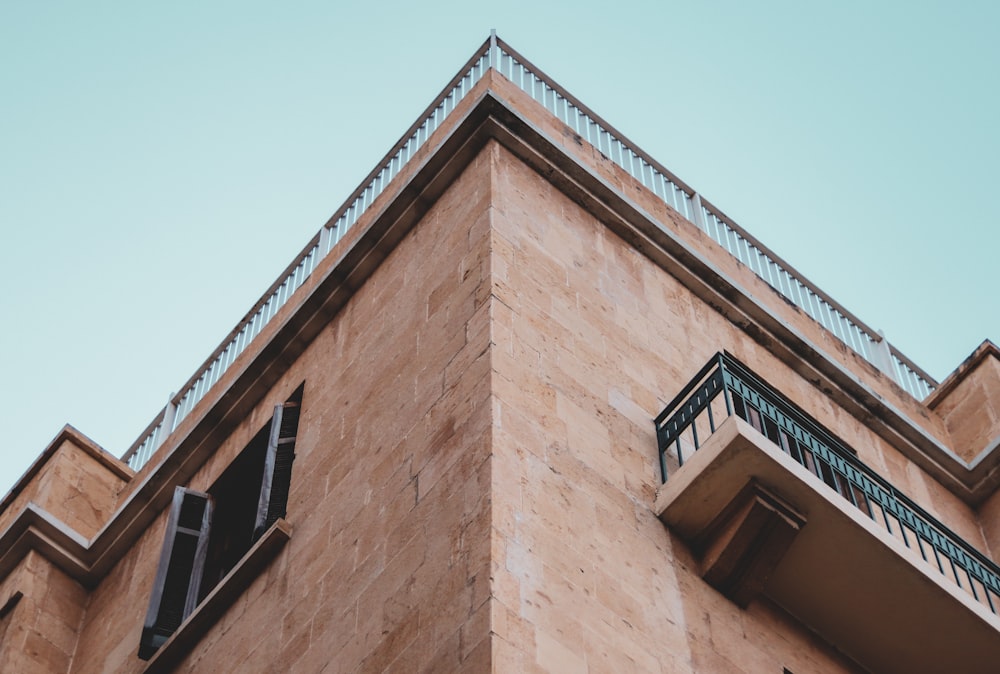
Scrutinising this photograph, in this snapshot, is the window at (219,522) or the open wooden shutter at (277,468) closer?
the open wooden shutter at (277,468)

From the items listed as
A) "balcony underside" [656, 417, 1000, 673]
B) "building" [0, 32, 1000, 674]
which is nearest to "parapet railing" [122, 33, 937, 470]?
"building" [0, 32, 1000, 674]

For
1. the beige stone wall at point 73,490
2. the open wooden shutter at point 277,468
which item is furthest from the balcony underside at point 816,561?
the beige stone wall at point 73,490

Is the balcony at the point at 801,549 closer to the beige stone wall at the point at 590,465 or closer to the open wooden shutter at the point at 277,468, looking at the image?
the beige stone wall at the point at 590,465

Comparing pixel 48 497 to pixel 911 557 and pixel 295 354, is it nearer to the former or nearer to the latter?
pixel 295 354

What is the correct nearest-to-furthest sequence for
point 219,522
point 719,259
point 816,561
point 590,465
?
point 590,465 < point 816,561 < point 219,522 < point 719,259

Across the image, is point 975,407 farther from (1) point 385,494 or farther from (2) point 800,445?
(1) point 385,494

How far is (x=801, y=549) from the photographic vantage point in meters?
11.1

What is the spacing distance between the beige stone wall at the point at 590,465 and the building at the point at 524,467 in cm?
3

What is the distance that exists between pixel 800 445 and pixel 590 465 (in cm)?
219

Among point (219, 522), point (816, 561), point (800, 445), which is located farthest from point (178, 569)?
point (816, 561)

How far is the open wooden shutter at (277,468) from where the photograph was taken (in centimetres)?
1269

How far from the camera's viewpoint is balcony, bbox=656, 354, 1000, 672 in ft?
35.3

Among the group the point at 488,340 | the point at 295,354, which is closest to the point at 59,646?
the point at 295,354

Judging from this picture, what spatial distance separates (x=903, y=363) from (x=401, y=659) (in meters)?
9.49
